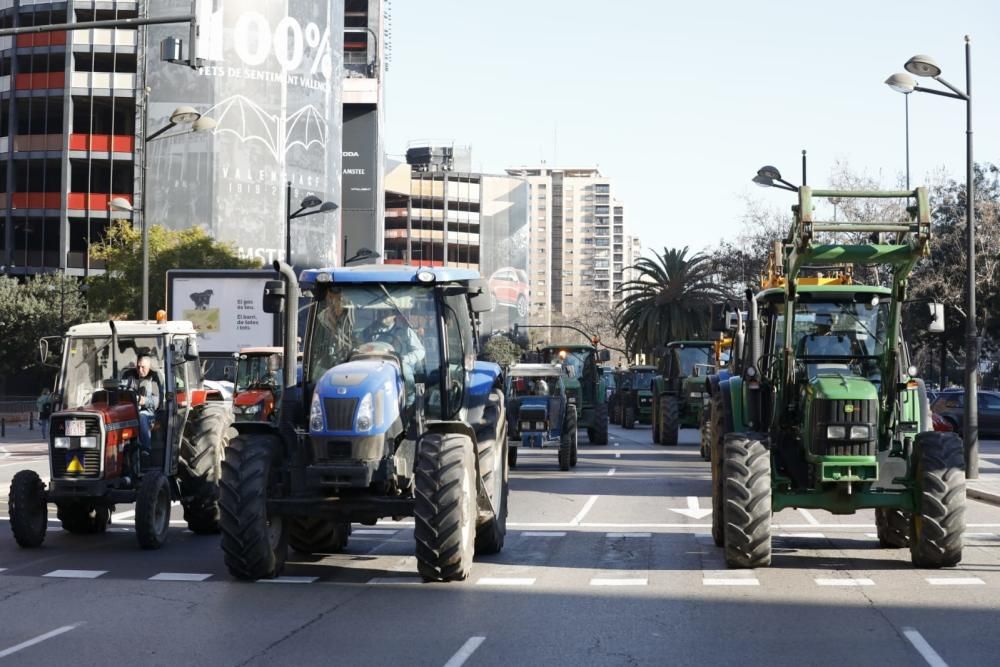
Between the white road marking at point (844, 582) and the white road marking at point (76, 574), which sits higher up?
the white road marking at point (844, 582)

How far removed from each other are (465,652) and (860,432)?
527cm

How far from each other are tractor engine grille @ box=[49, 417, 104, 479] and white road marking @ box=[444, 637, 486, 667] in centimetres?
676

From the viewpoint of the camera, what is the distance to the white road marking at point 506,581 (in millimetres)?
12452

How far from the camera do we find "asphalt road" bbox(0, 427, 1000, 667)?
9383 millimetres

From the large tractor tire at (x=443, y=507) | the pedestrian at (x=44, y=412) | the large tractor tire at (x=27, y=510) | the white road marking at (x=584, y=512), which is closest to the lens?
the large tractor tire at (x=443, y=507)

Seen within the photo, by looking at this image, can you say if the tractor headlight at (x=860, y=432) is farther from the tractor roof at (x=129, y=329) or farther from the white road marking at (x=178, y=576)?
the tractor roof at (x=129, y=329)

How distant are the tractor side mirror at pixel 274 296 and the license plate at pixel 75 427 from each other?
2.92 meters

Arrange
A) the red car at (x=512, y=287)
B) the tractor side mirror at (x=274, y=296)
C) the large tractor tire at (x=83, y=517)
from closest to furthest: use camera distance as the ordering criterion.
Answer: the tractor side mirror at (x=274, y=296) → the large tractor tire at (x=83, y=517) → the red car at (x=512, y=287)

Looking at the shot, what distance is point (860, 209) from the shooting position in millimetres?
47438

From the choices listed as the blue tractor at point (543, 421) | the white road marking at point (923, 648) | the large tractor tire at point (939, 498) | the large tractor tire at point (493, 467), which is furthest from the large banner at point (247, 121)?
the white road marking at point (923, 648)

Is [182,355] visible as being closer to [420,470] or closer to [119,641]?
[420,470]

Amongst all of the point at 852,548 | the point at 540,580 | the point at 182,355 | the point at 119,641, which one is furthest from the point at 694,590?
the point at 182,355

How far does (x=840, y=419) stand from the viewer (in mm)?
13039

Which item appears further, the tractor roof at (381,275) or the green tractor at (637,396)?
the green tractor at (637,396)
